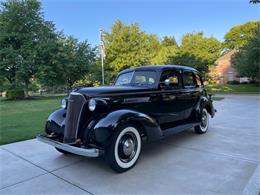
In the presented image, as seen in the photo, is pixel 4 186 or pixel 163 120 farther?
pixel 163 120

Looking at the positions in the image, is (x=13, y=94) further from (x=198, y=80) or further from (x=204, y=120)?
(x=204, y=120)

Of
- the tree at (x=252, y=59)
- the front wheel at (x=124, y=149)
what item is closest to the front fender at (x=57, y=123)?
the front wheel at (x=124, y=149)

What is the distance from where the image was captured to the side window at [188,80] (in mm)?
4930

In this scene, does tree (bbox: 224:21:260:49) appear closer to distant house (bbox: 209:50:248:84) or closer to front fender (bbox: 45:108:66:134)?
distant house (bbox: 209:50:248:84)

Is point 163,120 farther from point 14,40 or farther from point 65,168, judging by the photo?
point 14,40

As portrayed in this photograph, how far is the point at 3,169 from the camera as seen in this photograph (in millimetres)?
3285

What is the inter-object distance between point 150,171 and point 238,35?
41654 millimetres

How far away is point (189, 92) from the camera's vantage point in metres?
4.94

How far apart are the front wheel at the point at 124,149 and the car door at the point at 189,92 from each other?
181cm

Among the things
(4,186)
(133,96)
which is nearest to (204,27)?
(133,96)

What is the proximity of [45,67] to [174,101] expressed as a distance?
14944mm

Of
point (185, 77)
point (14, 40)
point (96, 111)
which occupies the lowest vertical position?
point (96, 111)

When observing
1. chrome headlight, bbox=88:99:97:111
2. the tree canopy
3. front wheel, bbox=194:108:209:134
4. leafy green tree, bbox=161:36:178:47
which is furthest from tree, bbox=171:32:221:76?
leafy green tree, bbox=161:36:178:47

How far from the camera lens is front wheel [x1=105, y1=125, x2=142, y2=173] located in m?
3.04
